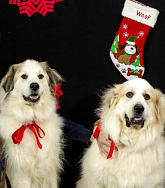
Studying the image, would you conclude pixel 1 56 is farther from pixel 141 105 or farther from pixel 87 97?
pixel 141 105

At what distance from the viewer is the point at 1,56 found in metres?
2.76

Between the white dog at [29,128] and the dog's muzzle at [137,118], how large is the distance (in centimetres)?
62

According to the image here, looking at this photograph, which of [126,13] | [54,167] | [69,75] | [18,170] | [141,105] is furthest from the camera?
[69,75]

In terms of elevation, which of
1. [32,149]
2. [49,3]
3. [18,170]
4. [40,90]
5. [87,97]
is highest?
[49,3]

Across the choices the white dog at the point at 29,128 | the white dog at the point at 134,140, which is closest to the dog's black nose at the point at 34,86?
the white dog at the point at 29,128

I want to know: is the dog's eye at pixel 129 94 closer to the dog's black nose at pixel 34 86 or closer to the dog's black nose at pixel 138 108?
the dog's black nose at pixel 138 108

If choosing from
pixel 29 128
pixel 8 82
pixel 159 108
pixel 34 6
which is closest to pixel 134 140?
pixel 159 108

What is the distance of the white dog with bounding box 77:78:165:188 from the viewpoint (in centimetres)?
190

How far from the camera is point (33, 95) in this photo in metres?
2.07

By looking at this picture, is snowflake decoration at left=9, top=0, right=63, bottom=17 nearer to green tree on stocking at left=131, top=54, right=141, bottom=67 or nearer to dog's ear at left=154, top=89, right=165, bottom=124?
green tree on stocking at left=131, top=54, right=141, bottom=67

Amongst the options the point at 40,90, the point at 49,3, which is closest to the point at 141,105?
the point at 40,90

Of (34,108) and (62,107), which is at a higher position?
(34,108)

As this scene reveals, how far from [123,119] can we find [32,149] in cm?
72

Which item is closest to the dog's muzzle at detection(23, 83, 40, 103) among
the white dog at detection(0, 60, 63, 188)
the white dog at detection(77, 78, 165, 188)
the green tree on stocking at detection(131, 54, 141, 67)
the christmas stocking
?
the white dog at detection(0, 60, 63, 188)
